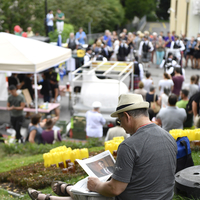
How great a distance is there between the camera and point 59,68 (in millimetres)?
15672

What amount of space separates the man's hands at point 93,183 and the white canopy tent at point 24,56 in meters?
6.21

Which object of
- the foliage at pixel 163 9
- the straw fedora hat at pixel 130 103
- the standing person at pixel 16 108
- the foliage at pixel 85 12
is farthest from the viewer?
the foliage at pixel 163 9

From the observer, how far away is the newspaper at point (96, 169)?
3.03 metres

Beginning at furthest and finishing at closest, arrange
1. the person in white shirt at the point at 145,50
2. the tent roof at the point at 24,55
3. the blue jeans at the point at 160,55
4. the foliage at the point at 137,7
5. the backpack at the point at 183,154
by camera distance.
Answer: the foliage at the point at 137,7 < the blue jeans at the point at 160,55 < the person in white shirt at the point at 145,50 < the tent roof at the point at 24,55 < the backpack at the point at 183,154

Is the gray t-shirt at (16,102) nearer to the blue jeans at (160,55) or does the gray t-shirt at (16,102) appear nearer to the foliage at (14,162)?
the foliage at (14,162)

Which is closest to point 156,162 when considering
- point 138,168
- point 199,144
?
point 138,168

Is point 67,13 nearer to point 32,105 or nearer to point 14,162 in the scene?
point 32,105

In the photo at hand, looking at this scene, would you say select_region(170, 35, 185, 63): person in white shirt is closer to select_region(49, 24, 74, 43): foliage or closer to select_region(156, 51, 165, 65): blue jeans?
select_region(156, 51, 165, 65): blue jeans

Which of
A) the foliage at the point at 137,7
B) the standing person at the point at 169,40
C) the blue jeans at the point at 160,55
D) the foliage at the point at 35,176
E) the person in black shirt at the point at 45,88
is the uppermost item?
the foliage at the point at 137,7

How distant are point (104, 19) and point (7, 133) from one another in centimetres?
2876

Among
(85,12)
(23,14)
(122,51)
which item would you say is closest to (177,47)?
(122,51)

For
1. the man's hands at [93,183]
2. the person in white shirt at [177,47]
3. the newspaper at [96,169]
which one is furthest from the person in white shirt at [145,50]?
the man's hands at [93,183]

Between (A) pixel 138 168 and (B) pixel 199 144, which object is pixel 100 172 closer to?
(A) pixel 138 168

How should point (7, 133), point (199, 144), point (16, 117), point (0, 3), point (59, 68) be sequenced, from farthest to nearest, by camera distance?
point (0, 3)
point (59, 68)
point (7, 133)
point (16, 117)
point (199, 144)
